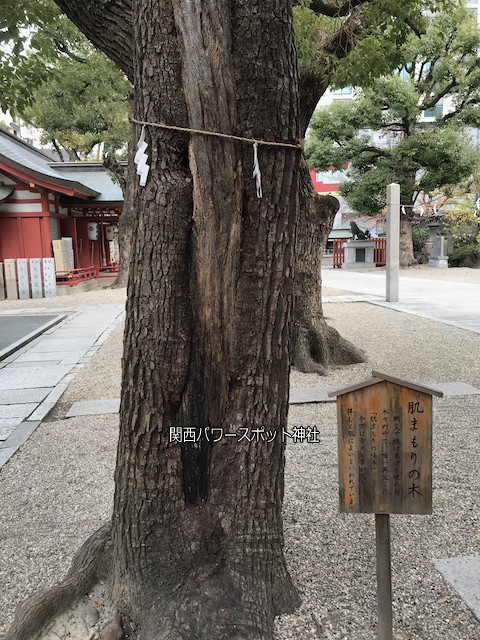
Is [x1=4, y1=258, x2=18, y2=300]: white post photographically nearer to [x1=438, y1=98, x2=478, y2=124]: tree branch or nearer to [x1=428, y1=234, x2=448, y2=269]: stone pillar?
[x1=438, y1=98, x2=478, y2=124]: tree branch

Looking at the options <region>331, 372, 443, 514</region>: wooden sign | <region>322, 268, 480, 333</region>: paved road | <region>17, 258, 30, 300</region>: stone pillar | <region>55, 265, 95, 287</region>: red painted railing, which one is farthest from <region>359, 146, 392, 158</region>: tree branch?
<region>331, 372, 443, 514</region>: wooden sign

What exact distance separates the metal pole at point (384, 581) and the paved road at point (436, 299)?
8.15 meters

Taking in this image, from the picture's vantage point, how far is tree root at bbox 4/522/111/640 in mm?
2037

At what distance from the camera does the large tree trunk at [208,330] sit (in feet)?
6.35

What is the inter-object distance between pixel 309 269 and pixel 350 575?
4675mm

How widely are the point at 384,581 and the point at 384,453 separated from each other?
19.3 inches

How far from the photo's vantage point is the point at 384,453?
190cm

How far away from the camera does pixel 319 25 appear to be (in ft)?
21.2

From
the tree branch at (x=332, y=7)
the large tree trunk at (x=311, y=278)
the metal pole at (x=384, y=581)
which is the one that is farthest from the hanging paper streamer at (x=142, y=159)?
the tree branch at (x=332, y=7)

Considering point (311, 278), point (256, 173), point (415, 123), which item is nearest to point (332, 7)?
point (311, 278)

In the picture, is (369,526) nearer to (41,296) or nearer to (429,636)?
(429,636)

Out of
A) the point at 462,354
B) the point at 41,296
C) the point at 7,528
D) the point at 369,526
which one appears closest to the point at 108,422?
the point at 7,528

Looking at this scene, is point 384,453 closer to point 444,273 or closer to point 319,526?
point 319,526

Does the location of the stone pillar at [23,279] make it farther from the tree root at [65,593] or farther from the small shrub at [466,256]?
the small shrub at [466,256]
